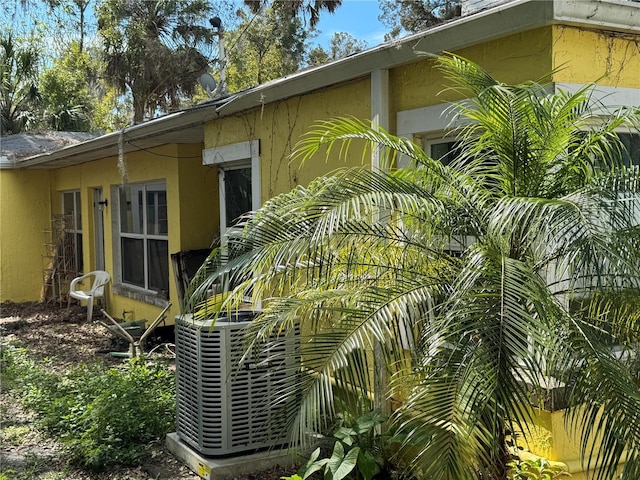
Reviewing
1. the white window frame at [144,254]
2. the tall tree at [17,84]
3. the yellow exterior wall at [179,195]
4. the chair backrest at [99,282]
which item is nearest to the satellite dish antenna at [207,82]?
the yellow exterior wall at [179,195]

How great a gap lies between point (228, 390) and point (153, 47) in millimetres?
24739

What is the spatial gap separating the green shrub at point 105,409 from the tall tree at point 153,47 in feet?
72.2

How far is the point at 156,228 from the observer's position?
35.6ft

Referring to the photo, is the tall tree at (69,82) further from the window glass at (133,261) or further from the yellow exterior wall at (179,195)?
the yellow exterior wall at (179,195)

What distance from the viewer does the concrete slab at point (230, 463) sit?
492 centimetres

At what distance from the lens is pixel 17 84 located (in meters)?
24.3

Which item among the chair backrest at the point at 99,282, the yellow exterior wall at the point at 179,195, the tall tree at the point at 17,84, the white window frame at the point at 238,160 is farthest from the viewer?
the tall tree at the point at 17,84

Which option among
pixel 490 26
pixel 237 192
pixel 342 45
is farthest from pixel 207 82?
pixel 342 45

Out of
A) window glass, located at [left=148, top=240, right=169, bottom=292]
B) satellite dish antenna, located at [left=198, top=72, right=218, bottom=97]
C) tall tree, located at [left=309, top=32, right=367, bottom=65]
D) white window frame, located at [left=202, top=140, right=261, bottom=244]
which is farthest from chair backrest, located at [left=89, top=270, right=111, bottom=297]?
tall tree, located at [left=309, top=32, right=367, bottom=65]

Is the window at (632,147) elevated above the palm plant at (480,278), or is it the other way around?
the window at (632,147)

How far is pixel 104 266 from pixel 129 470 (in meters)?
8.58

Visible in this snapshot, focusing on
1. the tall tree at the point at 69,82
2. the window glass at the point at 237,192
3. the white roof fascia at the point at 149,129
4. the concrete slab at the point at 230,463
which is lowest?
the concrete slab at the point at 230,463

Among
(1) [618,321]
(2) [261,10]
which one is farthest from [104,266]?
(2) [261,10]

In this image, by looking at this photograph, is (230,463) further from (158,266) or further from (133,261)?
(133,261)
